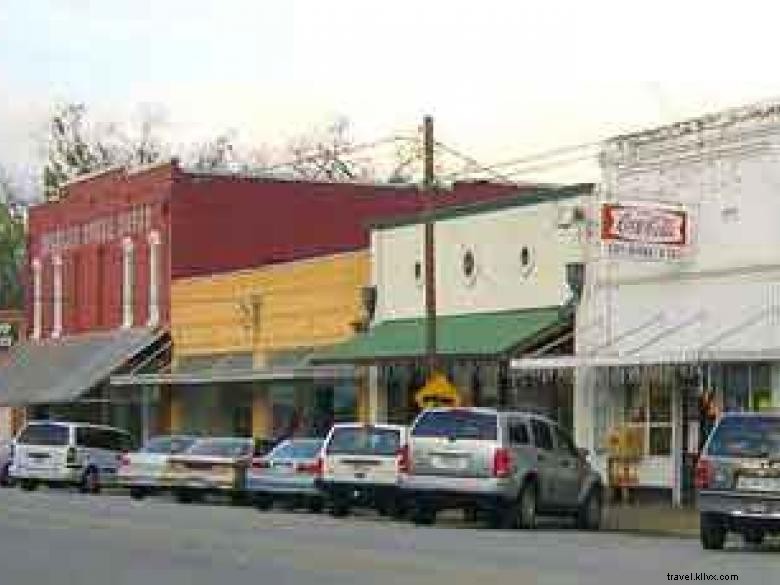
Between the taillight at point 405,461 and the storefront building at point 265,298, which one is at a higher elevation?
the storefront building at point 265,298

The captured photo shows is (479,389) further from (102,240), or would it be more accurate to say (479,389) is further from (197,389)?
(102,240)

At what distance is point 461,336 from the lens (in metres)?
39.6

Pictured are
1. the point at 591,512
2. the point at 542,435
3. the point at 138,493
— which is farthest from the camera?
the point at 138,493

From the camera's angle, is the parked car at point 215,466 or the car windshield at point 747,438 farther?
the parked car at point 215,466

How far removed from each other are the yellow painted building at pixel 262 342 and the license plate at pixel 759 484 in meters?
21.5

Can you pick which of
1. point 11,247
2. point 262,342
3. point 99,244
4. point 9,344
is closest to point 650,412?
point 262,342

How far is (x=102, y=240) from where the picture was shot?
202 ft

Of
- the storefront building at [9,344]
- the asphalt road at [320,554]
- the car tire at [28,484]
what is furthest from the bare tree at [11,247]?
the asphalt road at [320,554]

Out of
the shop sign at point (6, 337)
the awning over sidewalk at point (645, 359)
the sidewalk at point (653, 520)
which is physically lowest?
the sidewalk at point (653, 520)

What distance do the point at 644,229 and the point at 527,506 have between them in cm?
750

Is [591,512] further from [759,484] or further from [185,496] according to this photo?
[185,496]

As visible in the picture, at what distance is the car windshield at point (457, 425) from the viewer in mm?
28688

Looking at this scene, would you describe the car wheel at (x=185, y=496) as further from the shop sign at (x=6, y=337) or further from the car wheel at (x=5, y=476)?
the shop sign at (x=6, y=337)

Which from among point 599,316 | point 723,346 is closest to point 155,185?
point 599,316
